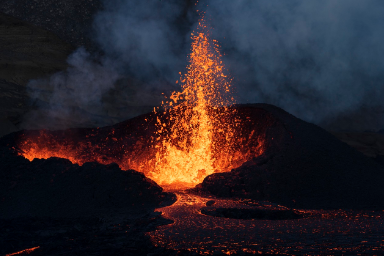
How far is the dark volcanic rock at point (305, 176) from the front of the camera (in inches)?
291

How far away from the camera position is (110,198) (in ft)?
22.0

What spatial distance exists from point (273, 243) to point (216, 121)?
743 cm

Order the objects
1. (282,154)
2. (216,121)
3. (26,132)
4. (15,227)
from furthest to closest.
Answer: (216,121)
(26,132)
(282,154)
(15,227)

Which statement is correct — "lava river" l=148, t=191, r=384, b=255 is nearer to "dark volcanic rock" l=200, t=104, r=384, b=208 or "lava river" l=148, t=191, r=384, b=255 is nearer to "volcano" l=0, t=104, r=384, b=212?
"dark volcanic rock" l=200, t=104, r=384, b=208

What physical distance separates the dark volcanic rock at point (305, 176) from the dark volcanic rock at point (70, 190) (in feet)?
5.75

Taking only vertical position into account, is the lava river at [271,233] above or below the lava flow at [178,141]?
below

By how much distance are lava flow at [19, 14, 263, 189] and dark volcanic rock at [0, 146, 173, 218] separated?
2.37 meters

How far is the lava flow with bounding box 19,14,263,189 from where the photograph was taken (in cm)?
1021

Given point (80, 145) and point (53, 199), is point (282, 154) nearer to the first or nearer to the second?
point (53, 199)

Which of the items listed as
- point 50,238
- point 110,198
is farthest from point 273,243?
point 110,198

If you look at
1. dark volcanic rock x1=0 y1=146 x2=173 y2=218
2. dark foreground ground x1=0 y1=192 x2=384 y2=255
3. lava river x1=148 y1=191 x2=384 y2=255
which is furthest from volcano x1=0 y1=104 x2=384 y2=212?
dark foreground ground x1=0 y1=192 x2=384 y2=255

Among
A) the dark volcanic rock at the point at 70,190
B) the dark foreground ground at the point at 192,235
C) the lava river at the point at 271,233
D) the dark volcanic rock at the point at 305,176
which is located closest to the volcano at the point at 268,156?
the dark volcanic rock at the point at 305,176

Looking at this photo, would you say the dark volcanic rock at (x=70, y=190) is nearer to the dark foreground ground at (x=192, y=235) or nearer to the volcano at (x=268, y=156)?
the volcano at (x=268, y=156)

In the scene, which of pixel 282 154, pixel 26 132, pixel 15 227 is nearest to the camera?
pixel 15 227
